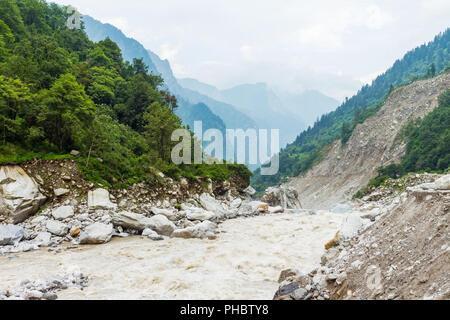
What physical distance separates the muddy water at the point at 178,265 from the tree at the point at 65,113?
832 centimetres

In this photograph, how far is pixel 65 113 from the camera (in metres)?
15.9

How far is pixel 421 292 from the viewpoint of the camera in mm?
4480

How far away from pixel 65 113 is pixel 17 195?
17.8 feet

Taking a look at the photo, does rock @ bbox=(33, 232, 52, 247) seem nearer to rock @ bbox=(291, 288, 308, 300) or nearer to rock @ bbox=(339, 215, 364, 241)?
rock @ bbox=(291, 288, 308, 300)

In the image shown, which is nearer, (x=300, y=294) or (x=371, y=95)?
(x=300, y=294)

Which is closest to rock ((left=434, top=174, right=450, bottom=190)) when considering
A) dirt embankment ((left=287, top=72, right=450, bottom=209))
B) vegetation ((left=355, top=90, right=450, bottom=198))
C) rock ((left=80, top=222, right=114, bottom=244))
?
rock ((left=80, top=222, right=114, bottom=244))

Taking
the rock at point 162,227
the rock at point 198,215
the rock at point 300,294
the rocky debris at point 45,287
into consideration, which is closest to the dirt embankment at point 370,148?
the rock at point 198,215

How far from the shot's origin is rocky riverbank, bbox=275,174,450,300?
15.6 feet

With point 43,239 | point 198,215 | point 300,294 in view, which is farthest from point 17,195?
point 300,294

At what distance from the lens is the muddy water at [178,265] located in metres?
7.60

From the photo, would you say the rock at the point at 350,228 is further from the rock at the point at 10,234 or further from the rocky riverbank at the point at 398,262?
the rock at the point at 10,234

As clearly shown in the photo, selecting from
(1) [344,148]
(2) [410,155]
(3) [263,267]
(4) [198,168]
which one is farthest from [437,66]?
(3) [263,267]

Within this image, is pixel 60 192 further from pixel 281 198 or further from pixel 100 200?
pixel 281 198
